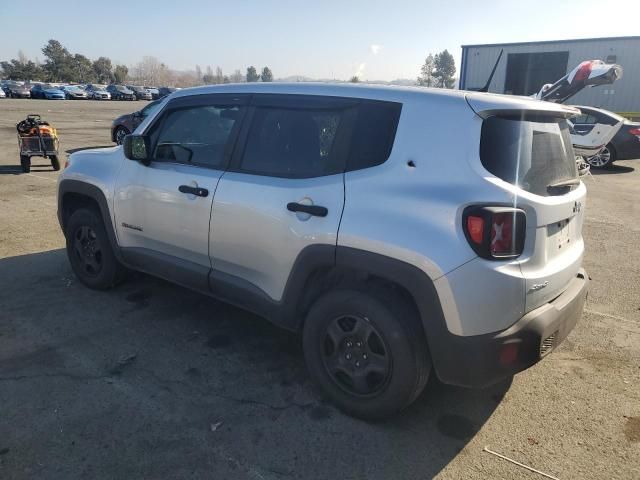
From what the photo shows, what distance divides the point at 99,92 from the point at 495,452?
6261 cm

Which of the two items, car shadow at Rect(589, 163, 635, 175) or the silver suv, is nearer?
the silver suv

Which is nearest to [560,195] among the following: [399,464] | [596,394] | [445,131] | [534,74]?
[445,131]

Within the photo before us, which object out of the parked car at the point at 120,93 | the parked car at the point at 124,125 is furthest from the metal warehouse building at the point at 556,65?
the parked car at the point at 120,93

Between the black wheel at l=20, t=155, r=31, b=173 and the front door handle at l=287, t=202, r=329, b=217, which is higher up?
the front door handle at l=287, t=202, r=329, b=217

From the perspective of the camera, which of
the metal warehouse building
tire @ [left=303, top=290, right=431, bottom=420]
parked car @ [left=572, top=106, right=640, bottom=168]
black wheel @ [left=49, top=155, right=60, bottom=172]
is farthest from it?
the metal warehouse building

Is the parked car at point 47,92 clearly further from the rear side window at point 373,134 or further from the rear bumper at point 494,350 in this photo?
the rear bumper at point 494,350

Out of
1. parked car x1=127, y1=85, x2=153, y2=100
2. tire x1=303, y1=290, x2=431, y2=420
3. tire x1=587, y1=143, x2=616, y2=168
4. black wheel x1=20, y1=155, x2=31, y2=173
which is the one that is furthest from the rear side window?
parked car x1=127, y1=85, x2=153, y2=100

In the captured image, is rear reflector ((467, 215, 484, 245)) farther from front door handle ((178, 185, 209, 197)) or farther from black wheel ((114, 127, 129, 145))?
black wheel ((114, 127, 129, 145))

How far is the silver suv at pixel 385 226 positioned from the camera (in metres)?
2.37

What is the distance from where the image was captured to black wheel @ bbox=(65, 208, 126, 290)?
4.35 m

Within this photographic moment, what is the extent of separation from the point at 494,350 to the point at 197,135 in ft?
8.40

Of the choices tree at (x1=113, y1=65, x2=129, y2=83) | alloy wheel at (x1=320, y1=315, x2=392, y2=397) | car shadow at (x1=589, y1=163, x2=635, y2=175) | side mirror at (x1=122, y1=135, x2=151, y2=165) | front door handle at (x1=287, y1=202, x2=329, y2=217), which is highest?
tree at (x1=113, y1=65, x2=129, y2=83)

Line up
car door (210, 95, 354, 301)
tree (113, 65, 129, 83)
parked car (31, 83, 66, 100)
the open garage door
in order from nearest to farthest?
1. car door (210, 95, 354, 301)
2. the open garage door
3. parked car (31, 83, 66, 100)
4. tree (113, 65, 129, 83)

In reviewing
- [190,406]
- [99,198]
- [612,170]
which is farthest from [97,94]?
[190,406]
